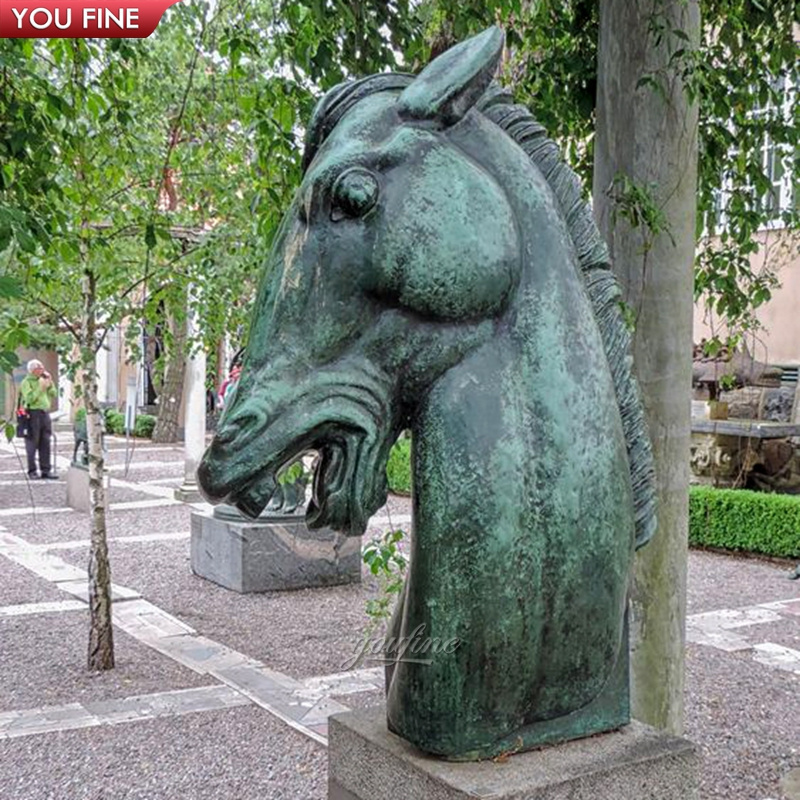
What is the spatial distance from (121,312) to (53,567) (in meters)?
3.71

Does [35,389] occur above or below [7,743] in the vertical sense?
above

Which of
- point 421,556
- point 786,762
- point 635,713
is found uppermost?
point 421,556

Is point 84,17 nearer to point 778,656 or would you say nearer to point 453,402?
point 453,402

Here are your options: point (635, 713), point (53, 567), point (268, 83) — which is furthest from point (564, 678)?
point (53, 567)

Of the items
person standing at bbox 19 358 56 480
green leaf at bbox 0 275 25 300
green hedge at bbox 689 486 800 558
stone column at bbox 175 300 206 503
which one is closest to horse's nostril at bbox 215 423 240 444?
green leaf at bbox 0 275 25 300

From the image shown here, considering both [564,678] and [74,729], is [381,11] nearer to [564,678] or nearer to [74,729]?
[564,678]

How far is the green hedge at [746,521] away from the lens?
9297 millimetres

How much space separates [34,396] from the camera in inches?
555

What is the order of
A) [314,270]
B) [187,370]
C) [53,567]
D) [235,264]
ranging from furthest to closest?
[187,370], [53,567], [235,264], [314,270]

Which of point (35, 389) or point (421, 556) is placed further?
point (35, 389)

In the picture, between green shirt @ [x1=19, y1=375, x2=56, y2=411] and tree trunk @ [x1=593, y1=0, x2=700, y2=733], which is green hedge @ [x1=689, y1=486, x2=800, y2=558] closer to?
tree trunk @ [x1=593, y1=0, x2=700, y2=733]

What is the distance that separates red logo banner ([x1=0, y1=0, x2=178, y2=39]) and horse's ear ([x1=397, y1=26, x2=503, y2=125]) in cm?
292

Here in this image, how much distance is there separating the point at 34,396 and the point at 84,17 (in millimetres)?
10683

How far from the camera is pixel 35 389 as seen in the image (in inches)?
562
